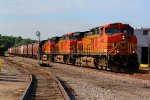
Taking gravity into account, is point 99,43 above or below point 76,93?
above

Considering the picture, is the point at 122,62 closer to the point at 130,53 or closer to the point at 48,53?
the point at 130,53

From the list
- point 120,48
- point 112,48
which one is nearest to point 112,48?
point 112,48

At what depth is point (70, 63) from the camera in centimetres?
4412

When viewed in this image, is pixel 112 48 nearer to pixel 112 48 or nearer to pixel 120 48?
pixel 112 48

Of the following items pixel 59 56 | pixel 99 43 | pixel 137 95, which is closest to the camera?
pixel 137 95

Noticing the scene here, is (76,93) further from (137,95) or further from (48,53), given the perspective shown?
(48,53)

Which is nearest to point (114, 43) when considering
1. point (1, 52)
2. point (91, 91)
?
point (91, 91)

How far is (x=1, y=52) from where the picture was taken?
3590 inches

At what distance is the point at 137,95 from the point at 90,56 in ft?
61.3

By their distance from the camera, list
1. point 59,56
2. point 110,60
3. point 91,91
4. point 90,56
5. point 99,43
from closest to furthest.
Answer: point 91,91
point 110,60
point 99,43
point 90,56
point 59,56

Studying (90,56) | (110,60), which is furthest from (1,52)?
(110,60)

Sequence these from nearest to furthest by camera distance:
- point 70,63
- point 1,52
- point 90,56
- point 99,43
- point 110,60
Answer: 1. point 110,60
2. point 99,43
3. point 90,56
4. point 70,63
5. point 1,52

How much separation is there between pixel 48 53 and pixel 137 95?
140 ft

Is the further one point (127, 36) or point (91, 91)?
point (127, 36)
